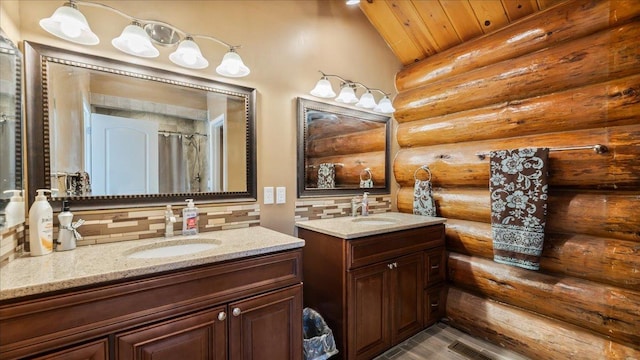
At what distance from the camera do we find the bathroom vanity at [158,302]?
90cm

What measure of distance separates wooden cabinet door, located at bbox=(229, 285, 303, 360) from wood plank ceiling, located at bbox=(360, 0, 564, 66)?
7.97 feet

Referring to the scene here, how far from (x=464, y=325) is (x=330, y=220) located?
142cm

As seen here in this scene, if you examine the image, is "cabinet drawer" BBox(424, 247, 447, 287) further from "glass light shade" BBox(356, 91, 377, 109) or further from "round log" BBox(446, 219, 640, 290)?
"glass light shade" BBox(356, 91, 377, 109)

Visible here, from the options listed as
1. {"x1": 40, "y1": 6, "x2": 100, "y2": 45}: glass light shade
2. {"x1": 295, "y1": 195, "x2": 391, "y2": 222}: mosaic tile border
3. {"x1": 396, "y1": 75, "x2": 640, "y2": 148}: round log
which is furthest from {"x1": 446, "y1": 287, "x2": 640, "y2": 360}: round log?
{"x1": 40, "y1": 6, "x2": 100, "y2": 45}: glass light shade

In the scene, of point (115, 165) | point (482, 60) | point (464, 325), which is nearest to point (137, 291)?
point (115, 165)

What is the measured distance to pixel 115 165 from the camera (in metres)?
1.46

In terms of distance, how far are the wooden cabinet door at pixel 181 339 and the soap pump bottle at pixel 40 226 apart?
58 centimetres

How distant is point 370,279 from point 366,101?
4.96ft

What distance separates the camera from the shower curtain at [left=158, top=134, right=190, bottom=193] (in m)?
1.60

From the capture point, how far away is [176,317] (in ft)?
3.70

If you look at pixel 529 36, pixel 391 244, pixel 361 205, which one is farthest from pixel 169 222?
pixel 529 36

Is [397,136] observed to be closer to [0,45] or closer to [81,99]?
[81,99]

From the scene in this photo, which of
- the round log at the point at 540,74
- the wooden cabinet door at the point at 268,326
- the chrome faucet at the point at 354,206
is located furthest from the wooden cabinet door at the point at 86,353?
the round log at the point at 540,74

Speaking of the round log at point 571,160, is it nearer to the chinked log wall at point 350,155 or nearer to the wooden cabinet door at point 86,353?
the chinked log wall at point 350,155
